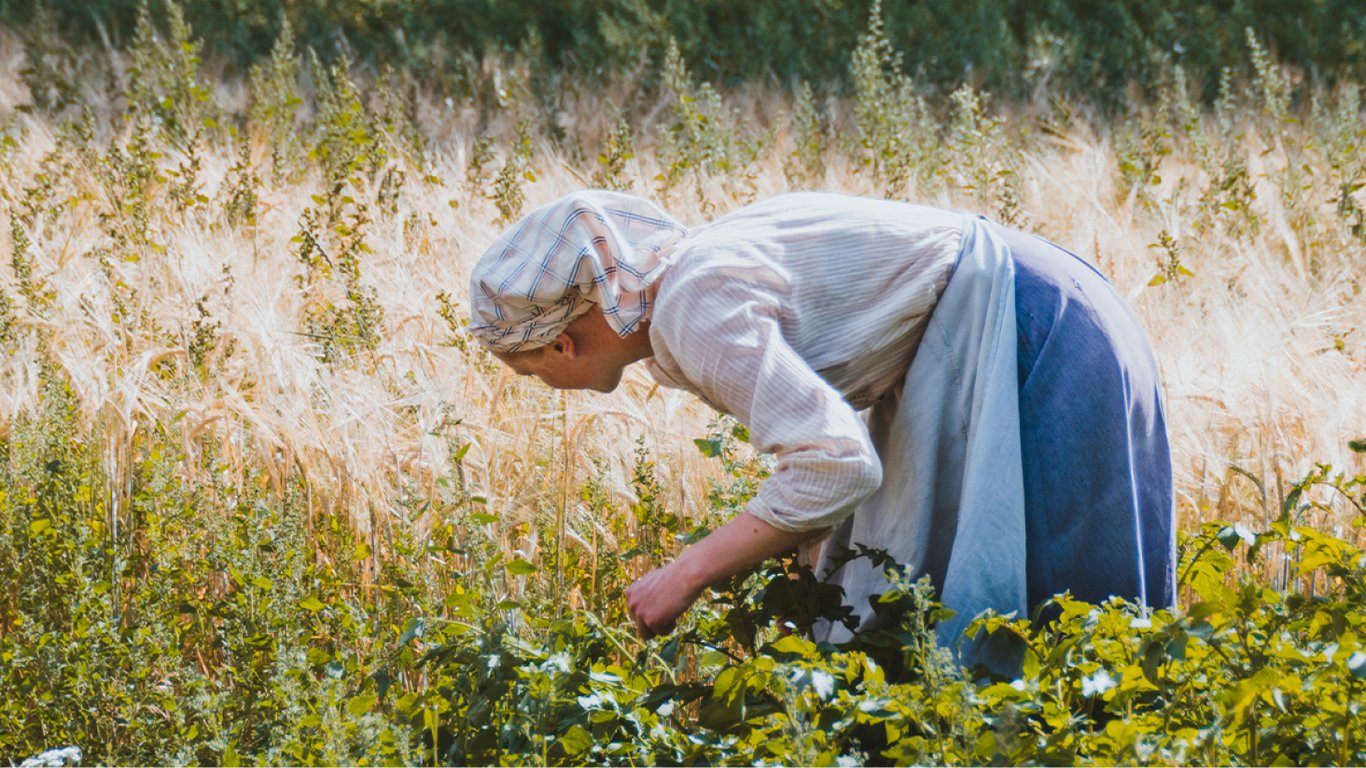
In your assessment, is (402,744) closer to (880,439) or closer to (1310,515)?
(880,439)

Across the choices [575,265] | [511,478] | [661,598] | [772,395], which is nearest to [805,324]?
[772,395]

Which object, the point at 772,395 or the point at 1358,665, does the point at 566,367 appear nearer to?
the point at 772,395

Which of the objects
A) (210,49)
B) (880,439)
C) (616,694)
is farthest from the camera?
(210,49)

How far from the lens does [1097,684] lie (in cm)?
175

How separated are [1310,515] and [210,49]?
25.1ft

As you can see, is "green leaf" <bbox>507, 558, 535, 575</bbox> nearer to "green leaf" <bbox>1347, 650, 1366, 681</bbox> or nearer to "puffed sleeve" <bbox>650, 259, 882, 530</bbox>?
"puffed sleeve" <bbox>650, 259, 882, 530</bbox>

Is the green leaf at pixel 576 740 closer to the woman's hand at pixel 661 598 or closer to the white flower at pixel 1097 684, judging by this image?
the woman's hand at pixel 661 598

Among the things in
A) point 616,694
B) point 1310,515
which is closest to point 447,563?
point 616,694

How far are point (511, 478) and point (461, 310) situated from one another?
44.6 inches

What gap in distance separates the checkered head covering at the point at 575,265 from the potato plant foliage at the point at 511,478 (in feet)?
0.87

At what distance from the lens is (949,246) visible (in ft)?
7.71

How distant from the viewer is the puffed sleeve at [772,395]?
6.67ft

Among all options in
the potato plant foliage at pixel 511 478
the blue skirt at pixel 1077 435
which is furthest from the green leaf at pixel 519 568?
the blue skirt at pixel 1077 435

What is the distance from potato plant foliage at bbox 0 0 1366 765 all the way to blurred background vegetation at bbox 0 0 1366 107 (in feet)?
4.58
